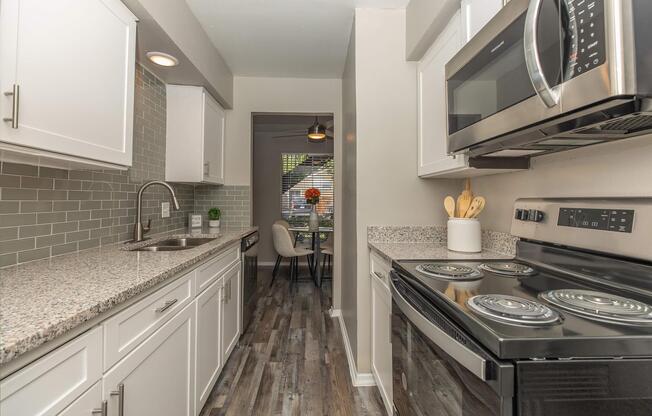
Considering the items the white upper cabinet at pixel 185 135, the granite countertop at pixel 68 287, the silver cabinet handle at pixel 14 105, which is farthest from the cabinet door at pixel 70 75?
the white upper cabinet at pixel 185 135

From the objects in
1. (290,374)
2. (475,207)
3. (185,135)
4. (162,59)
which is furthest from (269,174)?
(475,207)

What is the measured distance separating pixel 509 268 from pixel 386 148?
3.44ft

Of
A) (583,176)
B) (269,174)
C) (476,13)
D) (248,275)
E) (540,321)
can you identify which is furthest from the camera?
(269,174)

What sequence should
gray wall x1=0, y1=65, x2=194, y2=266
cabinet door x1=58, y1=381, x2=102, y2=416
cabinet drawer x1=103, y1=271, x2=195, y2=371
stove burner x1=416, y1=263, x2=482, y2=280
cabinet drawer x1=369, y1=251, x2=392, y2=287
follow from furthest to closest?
1. cabinet drawer x1=369, y1=251, x2=392, y2=287
2. gray wall x1=0, y1=65, x2=194, y2=266
3. stove burner x1=416, y1=263, x2=482, y2=280
4. cabinet drawer x1=103, y1=271, x2=195, y2=371
5. cabinet door x1=58, y1=381, x2=102, y2=416

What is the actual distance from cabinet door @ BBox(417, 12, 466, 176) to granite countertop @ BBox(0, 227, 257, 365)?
4.25 feet

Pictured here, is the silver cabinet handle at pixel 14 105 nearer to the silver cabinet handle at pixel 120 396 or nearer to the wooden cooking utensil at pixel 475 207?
the silver cabinet handle at pixel 120 396

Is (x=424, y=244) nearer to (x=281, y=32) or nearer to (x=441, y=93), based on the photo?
(x=441, y=93)

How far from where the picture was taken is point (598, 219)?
37.5 inches

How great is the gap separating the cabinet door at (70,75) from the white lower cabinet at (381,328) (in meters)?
1.36

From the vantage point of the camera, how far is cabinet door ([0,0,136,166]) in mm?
859

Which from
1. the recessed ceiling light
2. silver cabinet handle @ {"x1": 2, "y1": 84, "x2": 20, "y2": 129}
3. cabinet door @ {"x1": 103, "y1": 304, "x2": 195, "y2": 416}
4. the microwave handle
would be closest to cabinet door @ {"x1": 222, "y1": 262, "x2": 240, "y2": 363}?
cabinet door @ {"x1": 103, "y1": 304, "x2": 195, "y2": 416}

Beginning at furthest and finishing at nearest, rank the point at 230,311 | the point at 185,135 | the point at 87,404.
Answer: the point at 185,135 → the point at 230,311 → the point at 87,404

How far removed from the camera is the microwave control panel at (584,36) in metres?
0.61

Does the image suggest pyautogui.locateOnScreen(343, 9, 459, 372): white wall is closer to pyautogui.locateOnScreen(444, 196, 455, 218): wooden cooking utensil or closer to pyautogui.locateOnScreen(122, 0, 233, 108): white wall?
pyautogui.locateOnScreen(444, 196, 455, 218): wooden cooking utensil
